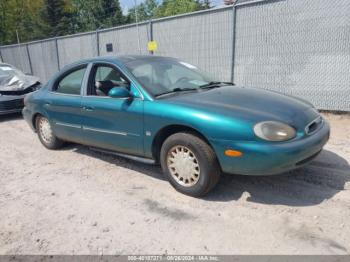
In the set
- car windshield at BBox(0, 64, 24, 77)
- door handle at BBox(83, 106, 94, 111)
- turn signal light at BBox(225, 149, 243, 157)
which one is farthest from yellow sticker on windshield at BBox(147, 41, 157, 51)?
turn signal light at BBox(225, 149, 243, 157)

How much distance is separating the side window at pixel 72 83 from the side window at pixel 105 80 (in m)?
0.31

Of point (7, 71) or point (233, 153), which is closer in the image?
point (233, 153)

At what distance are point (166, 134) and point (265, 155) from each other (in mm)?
1219

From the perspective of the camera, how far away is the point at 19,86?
909 centimetres

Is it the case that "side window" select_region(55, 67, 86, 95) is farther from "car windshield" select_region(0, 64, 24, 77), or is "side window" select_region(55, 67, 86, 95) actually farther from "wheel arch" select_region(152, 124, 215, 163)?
"car windshield" select_region(0, 64, 24, 77)

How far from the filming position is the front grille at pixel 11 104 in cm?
866

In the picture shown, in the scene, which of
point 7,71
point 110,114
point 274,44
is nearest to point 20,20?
point 7,71

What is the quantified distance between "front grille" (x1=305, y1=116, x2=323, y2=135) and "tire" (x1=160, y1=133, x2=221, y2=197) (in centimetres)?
100

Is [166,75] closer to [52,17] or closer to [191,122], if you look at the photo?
[191,122]

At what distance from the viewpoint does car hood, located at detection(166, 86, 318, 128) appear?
135 inches

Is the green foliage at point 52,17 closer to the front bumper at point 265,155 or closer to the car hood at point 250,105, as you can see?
the car hood at point 250,105

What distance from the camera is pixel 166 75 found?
4395mm

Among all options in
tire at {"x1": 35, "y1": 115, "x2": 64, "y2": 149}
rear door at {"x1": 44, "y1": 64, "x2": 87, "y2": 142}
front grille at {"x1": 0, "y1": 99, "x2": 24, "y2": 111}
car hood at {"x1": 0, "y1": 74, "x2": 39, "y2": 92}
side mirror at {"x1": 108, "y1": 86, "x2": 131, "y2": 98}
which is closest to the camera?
side mirror at {"x1": 108, "y1": 86, "x2": 131, "y2": 98}

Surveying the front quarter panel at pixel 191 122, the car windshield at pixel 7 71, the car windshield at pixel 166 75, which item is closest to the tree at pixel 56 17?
the car windshield at pixel 7 71
